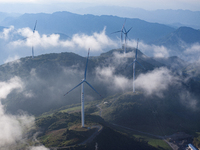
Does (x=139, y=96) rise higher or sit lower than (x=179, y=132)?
higher

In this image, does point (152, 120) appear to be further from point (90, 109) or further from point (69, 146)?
point (69, 146)

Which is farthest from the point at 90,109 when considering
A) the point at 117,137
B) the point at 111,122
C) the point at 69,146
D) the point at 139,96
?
the point at 69,146

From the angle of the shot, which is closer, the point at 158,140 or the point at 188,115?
the point at 158,140

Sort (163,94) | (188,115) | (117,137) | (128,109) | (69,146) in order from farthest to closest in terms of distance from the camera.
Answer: (163,94) → (188,115) → (128,109) → (117,137) → (69,146)

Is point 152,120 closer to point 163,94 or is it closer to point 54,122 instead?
point 163,94

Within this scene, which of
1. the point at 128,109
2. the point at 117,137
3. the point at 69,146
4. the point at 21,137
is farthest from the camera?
the point at 128,109

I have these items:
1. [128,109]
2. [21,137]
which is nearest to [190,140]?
[128,109]

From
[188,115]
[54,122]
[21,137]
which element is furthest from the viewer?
[188,115]

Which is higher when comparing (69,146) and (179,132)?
(69,146)

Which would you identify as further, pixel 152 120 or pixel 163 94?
pixel 163 94
